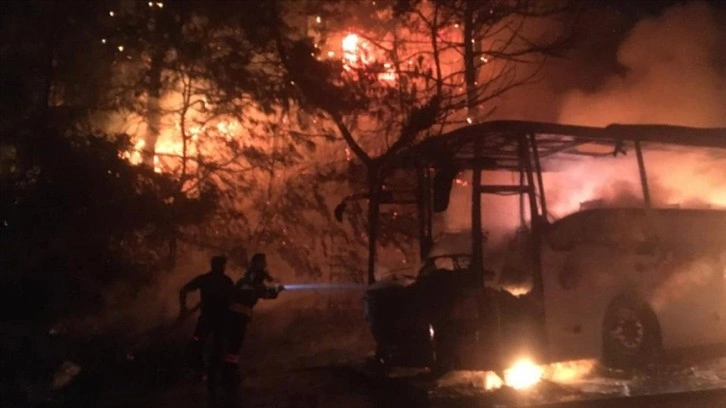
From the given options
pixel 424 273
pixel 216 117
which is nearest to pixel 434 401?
pixel 424 273

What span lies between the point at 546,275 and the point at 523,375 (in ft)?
3.88

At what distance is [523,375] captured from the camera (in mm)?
7660

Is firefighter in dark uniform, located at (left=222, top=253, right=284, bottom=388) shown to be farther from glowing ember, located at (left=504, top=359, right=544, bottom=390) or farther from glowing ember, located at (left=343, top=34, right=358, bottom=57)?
glowing ember, located at (left=343, top=34, right=358, bottom=57)

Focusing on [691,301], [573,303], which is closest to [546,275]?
[573,303]

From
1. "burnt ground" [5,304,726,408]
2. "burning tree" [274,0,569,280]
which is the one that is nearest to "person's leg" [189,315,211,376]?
"burnt ground" [5,304,726,408]

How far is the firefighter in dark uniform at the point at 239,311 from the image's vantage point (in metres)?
7.92

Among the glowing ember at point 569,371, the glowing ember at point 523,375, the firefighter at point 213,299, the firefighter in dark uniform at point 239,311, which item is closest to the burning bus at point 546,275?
the glowing ember at point 523,375

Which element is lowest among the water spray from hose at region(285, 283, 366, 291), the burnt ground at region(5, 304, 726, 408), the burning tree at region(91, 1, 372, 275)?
→ the burnt ground at region(5, 304, 726, 408)

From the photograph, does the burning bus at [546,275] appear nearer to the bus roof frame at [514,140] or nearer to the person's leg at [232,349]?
the bus roof frame at [514,140]

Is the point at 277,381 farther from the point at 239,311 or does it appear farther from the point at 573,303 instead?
the point at 573,303

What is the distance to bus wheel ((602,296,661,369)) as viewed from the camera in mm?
7609

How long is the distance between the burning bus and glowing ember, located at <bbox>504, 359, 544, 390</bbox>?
12 centimetres

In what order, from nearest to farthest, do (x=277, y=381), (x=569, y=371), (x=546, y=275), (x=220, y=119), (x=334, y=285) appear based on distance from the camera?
(x=546, y=275), (x=569, y=371), (x=277, y=381), (x=220, y=119), (x=334, y=285)

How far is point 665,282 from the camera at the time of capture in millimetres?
7918
